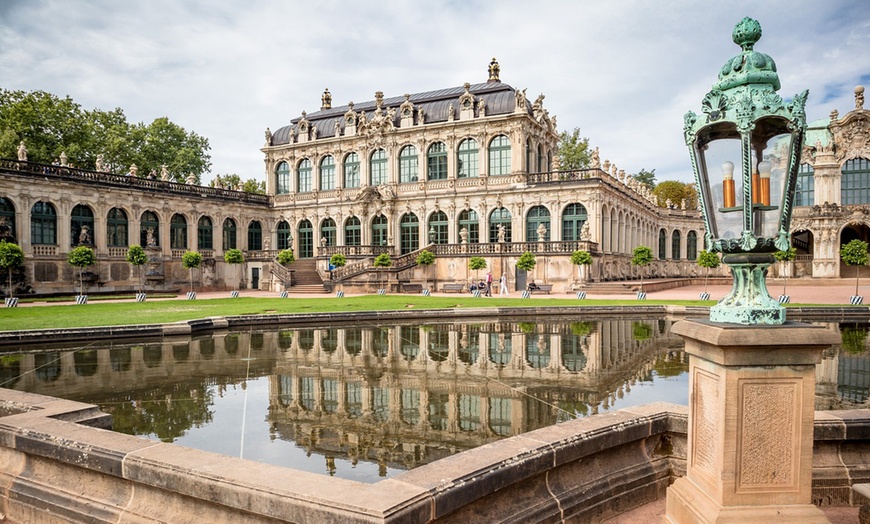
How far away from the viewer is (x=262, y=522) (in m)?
3.42

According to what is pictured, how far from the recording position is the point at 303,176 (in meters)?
49.4

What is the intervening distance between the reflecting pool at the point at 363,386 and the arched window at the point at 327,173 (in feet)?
114

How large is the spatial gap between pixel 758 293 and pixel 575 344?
9.85 metres

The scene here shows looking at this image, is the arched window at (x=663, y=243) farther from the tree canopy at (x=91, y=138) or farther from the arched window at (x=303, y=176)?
the tree canopy at (x=91, y=138)

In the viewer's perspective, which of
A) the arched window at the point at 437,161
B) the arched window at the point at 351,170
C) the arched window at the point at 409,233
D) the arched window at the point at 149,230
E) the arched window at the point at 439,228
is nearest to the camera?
the arched window at the point at 149,230

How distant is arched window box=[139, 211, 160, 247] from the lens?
3862cm

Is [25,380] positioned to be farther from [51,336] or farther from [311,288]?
[311,288]

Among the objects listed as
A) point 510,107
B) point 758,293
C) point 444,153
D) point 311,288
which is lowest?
point 311,288

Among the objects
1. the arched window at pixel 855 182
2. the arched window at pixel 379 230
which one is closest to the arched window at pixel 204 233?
the arched window at pixel 379 230

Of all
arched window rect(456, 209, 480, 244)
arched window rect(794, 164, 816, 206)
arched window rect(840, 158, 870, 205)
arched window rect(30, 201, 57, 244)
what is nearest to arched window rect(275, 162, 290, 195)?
arched window rect(456, 209, 480, 244)

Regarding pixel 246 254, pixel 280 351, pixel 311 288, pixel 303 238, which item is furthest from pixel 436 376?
pixel 303 238

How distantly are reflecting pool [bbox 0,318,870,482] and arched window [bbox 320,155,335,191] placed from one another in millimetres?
34634

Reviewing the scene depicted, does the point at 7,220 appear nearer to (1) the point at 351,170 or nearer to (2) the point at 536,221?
(1) the point at 351,170

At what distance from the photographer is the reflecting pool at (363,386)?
594 centimetres
